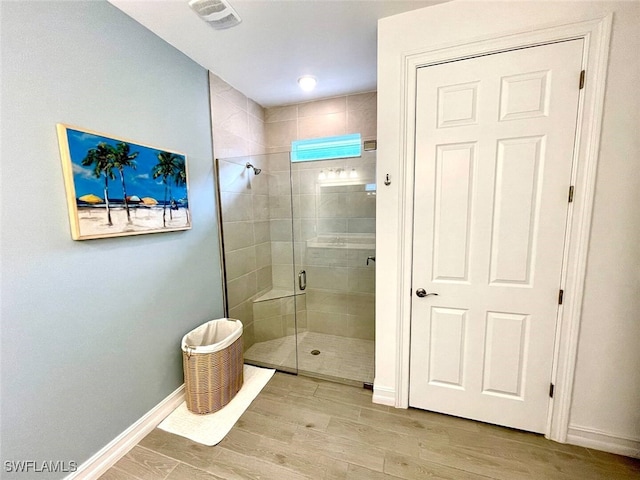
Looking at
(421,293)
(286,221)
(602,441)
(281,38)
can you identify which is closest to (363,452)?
(421,293)

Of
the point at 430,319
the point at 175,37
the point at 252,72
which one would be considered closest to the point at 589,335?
the point at 430,319

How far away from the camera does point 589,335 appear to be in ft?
4.83

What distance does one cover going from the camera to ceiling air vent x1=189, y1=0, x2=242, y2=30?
1.44 m

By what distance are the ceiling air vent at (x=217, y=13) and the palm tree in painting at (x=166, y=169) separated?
0.85 meters

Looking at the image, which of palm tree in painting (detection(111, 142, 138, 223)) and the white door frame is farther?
palm tree in painting (detection(111, 142, 138, 223))

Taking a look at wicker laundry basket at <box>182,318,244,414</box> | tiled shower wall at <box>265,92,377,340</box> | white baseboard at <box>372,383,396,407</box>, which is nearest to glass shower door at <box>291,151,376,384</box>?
tiled shower wall at <box>265,92,377,340</box>

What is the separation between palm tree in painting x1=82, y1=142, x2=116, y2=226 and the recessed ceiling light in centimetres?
162

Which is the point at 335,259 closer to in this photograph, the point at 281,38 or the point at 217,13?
the point at 281,38

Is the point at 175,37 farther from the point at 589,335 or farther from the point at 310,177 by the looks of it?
the point at 589,335

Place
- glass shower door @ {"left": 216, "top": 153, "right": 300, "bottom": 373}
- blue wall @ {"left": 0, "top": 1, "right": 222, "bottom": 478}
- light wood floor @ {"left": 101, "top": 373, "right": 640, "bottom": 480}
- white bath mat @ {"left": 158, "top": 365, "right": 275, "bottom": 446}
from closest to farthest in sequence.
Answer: blue wall @ {"left": 0, "top": 1, "right": 222, "bottom": 478}
light wood floor @ {"left": 101, "top": 373, "right": 640, "bottom": 480}
white bath mat @ {"left": 158, "top": 365, "right": 275, "bottom": 446}
glass shower door @ {"left": 216, "top": 153, "right": 300, "bottom": 373}

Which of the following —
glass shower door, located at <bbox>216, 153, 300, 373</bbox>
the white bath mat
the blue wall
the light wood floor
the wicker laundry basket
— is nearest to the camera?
the blue wall

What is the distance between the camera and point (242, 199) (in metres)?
2.62

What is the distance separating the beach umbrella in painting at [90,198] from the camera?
133 centimetres

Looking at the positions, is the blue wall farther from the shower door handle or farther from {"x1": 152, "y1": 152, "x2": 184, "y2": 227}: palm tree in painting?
the shower door handle
